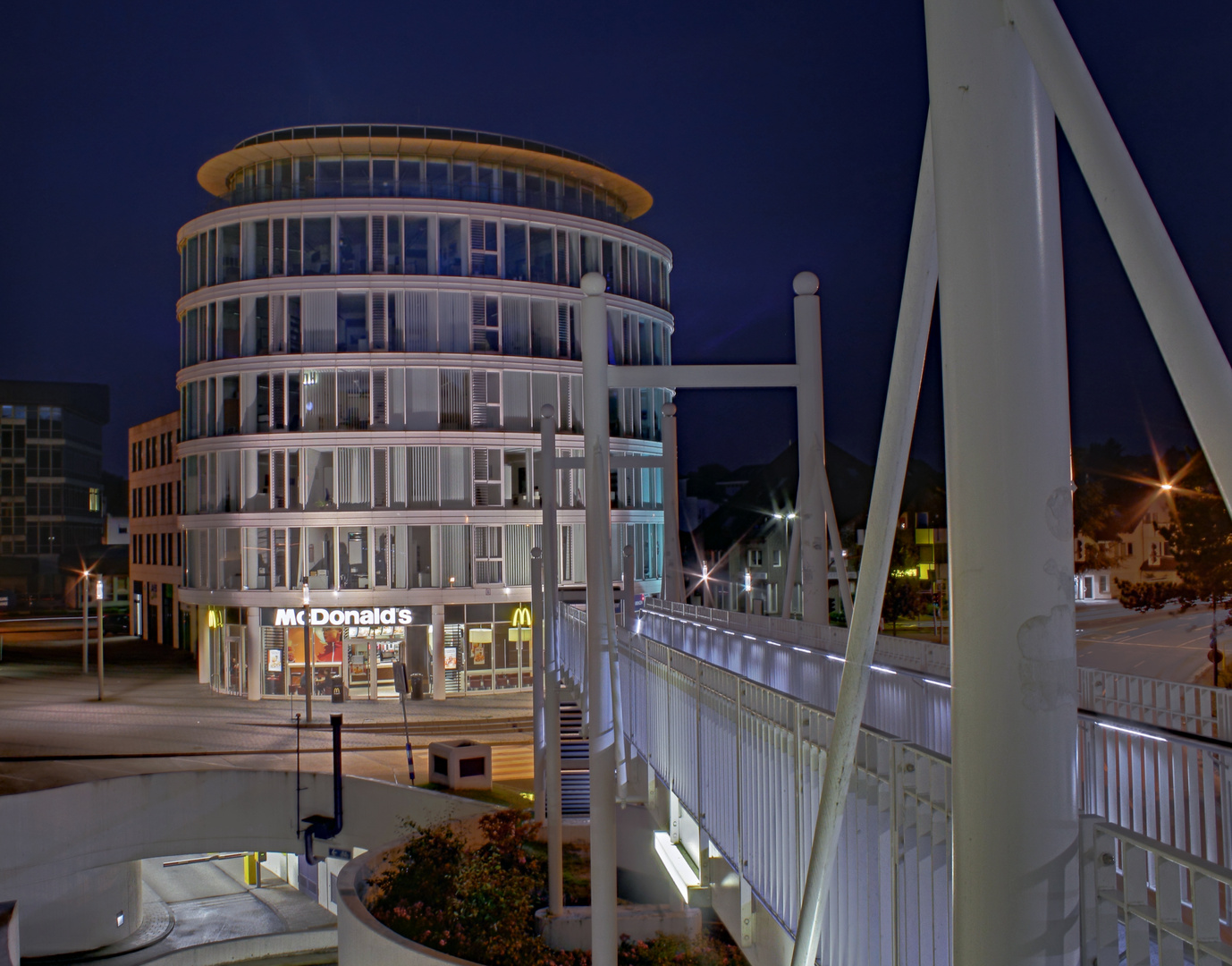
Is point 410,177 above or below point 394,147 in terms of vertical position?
below

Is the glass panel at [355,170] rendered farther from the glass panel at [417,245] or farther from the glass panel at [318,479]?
the glass panel at [318,479]

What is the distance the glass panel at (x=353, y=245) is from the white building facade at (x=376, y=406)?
0.08 m

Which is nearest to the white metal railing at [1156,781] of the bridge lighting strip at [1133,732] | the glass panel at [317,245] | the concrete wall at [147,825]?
the bridge lighting strip at [1133,732]

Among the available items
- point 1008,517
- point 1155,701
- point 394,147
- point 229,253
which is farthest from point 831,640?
point 229,253

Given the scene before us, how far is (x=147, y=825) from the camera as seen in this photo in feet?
87.4

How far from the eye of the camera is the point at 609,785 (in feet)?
36.4

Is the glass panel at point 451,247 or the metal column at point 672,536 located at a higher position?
the glass panel at point 451,247

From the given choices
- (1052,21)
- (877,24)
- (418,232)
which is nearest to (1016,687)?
(1052,21)

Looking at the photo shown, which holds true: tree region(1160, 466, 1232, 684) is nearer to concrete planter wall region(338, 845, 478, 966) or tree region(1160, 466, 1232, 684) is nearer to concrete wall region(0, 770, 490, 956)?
concrete wall region(0, 770, 490, 956)

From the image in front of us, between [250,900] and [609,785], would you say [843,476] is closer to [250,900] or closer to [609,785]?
[250,900]

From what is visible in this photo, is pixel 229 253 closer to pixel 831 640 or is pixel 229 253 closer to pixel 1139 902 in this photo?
pixel 831 640

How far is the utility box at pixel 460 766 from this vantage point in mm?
25422

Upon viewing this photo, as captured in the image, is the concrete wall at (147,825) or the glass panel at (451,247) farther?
the glass panel at (451,247)

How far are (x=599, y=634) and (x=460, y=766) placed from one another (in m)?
15.3
